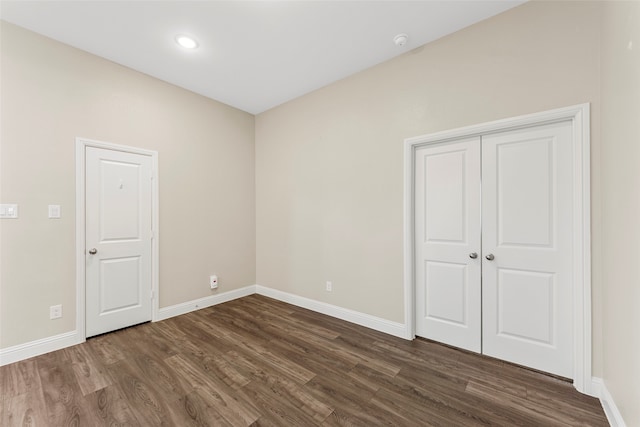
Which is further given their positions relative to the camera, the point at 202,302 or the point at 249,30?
the point at 202,302

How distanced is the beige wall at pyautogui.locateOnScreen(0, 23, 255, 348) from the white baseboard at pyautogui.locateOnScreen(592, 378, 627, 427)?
4.02m

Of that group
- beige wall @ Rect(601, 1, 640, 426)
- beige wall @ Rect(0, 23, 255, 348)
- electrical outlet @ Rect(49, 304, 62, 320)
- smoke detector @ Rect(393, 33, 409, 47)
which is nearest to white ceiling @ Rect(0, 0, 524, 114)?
smoke detector @ Rect(393, 33, 409, 47)

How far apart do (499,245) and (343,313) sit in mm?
1891

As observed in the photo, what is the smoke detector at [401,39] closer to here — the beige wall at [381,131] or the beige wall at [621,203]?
the beige wall at [381,131]

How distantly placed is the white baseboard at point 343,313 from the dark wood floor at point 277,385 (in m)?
0.13

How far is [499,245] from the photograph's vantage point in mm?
2309

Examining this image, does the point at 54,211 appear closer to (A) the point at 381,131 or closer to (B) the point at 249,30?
(B) the point at 249,30

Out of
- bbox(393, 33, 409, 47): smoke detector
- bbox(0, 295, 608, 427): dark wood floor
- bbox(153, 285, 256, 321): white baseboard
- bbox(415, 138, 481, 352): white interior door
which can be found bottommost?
bbox(0, 295, 608, 427): dark wood floor

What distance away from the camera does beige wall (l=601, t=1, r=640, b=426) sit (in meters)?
1.29

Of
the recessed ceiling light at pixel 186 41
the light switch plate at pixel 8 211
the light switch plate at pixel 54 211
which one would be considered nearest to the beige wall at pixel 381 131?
the recessed ceiling light at pixel 186 41

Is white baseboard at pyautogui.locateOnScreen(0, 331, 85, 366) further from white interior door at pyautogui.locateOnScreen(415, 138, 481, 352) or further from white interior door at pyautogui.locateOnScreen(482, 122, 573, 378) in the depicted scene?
white interior door at pyautogui.locateOnScreen(482, 122, 573, 378)

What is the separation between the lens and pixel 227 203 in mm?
4008

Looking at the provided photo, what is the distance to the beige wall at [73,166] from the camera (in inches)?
91.2

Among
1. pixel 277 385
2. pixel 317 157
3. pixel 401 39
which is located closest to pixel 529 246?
pixel 401 39
